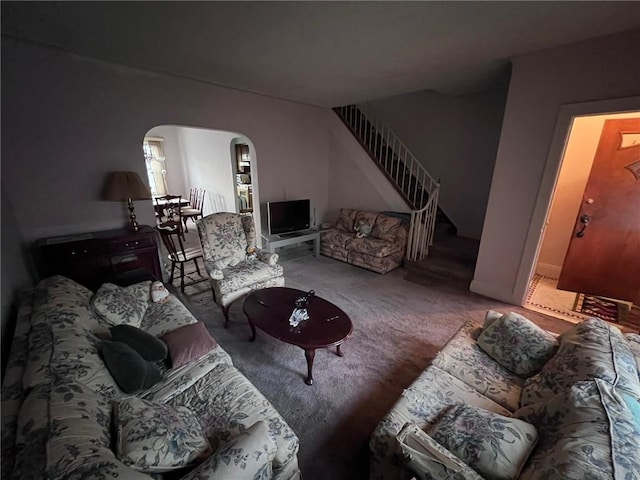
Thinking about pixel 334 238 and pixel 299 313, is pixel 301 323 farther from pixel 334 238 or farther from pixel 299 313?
pixel 334 238

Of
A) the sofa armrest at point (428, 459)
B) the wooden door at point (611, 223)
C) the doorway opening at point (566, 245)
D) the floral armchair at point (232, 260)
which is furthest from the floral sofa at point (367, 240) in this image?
the sofa armrest at point (428, 459)

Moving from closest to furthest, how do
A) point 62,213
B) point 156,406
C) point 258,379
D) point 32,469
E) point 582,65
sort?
1. point 32,469
2. point 156,406
3. point 258,379
4. point 582,65
5. point 62,213

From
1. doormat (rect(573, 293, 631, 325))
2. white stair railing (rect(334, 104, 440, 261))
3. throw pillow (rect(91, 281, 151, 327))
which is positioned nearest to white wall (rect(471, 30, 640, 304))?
doormat (rect(573, 293, 631, 325))

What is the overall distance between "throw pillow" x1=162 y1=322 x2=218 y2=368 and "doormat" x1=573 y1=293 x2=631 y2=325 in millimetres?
3808

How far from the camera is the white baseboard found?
3.46m

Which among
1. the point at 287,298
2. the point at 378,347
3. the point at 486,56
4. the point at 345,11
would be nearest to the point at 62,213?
the point at 287,298

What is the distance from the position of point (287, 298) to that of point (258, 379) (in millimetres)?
679

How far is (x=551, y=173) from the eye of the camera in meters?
2.45

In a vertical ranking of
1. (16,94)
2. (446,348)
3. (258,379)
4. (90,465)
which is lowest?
(258,379)

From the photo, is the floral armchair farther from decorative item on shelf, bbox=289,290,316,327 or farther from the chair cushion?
decorative item on shelf, bbox=289,290,316,327

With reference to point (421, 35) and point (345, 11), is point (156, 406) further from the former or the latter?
point (421, 35)

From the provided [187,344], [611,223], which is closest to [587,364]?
[187,344]

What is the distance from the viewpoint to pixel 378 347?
2270 millimetres

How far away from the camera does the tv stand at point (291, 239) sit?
13.0 ft
